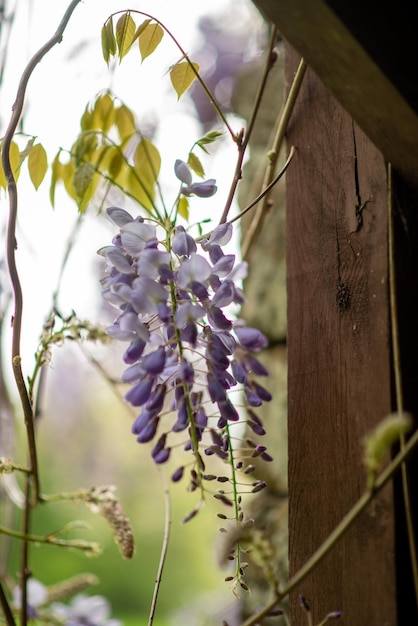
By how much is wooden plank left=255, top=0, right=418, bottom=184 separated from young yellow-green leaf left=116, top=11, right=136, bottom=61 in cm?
22

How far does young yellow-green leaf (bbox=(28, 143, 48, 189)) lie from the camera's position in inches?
29.8

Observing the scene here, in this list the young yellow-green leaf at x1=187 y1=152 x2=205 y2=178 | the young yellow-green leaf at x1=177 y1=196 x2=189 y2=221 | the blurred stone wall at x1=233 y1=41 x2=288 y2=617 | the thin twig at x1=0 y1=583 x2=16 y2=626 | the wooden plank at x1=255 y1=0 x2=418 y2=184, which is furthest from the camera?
the blurred stone wall at x1=233 y1=41 x2=288 y2=617

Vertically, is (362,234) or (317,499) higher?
(362,234)

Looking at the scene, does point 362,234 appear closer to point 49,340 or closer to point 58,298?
point 49,340

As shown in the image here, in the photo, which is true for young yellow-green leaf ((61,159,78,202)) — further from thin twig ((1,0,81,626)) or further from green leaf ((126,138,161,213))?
thin twig ((1,0,81,626))

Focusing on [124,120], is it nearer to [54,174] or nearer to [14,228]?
[54,174]

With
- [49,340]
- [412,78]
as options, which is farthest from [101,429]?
[412,78]

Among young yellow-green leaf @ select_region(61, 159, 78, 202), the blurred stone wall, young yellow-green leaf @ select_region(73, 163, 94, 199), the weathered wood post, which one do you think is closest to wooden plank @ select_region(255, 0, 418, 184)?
the weathered wood post

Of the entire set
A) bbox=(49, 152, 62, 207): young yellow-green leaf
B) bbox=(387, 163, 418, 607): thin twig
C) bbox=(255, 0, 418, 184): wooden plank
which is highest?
bbox=(49, 152, 62, 207): young yellow-green leaf

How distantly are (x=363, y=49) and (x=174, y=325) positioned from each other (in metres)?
0.25

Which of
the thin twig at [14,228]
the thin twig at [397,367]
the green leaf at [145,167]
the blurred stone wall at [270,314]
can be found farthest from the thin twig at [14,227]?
the blurred stone wall at [270,314]

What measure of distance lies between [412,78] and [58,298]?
0.62 meters

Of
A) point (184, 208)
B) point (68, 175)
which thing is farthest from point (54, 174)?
point (184, 208)

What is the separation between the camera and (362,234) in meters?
0.62
